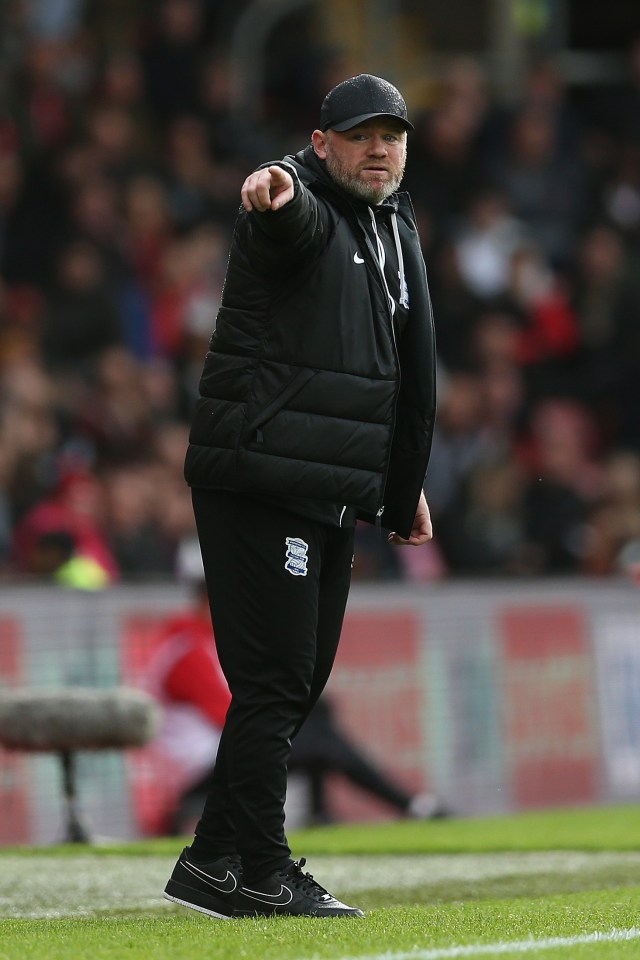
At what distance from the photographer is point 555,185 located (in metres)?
17.6

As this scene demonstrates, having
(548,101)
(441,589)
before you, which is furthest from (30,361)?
(548,101)

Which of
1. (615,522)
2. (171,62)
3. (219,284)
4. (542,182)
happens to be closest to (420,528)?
(219,284)

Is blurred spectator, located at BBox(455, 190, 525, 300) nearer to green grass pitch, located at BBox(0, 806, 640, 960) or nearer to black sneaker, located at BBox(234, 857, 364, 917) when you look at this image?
green grass pitch, located at BBox(0, 806, 640, 960)

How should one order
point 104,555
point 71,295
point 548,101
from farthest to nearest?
point 548,101 < point 71,295 < point 104,555

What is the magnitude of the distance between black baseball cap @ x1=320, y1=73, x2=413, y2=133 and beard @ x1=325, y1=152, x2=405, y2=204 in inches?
4.3

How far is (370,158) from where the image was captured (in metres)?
5.56

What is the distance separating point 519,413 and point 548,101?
146 inches

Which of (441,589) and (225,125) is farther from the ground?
(225,125)

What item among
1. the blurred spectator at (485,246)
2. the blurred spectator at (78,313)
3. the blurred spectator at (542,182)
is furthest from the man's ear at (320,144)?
the blurred spectator at (542,182)

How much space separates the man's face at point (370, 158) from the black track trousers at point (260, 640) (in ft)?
2.89

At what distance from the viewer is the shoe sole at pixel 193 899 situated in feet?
18.4

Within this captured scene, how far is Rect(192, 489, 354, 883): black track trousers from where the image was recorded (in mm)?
5465

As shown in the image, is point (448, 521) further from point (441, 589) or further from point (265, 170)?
point (265, 170)

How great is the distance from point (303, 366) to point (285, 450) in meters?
0.22
